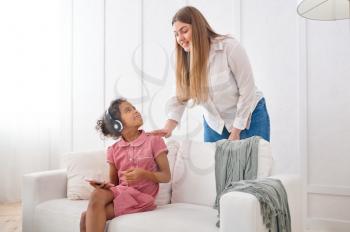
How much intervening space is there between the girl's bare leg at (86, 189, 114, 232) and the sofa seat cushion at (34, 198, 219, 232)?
0.05 metres

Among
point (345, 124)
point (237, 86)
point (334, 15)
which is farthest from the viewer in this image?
point (345, 124)

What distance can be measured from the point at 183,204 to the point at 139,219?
391mm

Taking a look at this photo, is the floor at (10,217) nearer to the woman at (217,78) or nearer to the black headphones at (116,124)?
the black headphones at (116,124)

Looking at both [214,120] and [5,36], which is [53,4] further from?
[214,120]

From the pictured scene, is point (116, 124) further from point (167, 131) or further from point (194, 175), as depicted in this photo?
point (194, 175)

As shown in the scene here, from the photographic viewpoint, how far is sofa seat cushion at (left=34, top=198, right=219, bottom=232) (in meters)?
1.88

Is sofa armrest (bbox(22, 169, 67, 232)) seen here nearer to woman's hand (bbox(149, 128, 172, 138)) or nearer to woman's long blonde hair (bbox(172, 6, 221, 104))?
woman's hand (bbox(149, 128, 172, 138))

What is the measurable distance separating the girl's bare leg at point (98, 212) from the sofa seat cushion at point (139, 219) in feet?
0.17

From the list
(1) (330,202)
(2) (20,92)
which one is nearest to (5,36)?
(2) (20,92)

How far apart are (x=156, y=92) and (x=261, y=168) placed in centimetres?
183

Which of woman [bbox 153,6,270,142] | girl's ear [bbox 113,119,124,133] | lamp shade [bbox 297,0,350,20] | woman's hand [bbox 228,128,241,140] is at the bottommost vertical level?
woman's hand [bbox 228,128,241,140]

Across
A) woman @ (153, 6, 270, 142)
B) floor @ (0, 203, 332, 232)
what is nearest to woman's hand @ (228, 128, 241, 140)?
woman @ (153, 6, 270, 142)

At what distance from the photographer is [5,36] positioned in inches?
166

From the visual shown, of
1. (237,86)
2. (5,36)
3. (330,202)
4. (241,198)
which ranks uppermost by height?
(5,36)
